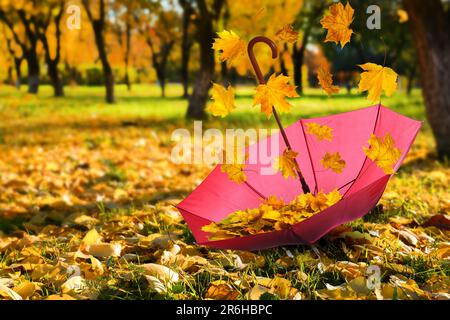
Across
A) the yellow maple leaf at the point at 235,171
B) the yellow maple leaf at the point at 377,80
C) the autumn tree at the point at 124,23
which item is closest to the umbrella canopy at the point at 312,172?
the yellow maple leaf at the point at 235,171

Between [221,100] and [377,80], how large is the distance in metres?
0.60

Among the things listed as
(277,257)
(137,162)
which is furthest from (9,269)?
(137,162)

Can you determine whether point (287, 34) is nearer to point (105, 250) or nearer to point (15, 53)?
point (105, 250)

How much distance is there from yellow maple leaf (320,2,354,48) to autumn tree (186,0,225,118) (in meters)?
9.02

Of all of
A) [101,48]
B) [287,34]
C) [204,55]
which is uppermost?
[101,48]

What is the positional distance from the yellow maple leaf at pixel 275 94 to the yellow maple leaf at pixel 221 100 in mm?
109

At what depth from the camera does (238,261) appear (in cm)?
230

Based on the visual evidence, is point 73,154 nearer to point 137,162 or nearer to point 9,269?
point 137,162

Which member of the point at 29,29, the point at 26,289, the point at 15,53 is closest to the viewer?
the point at 26,289

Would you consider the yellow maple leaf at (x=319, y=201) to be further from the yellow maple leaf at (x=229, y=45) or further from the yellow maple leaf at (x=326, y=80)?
the yellow maple leaf at (x=229, y=45)

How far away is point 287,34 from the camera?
2.23 m

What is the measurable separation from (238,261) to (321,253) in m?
0.37

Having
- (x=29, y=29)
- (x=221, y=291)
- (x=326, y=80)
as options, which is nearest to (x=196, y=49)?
(x=29, y=29)

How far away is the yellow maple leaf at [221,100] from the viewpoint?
2.20 m
